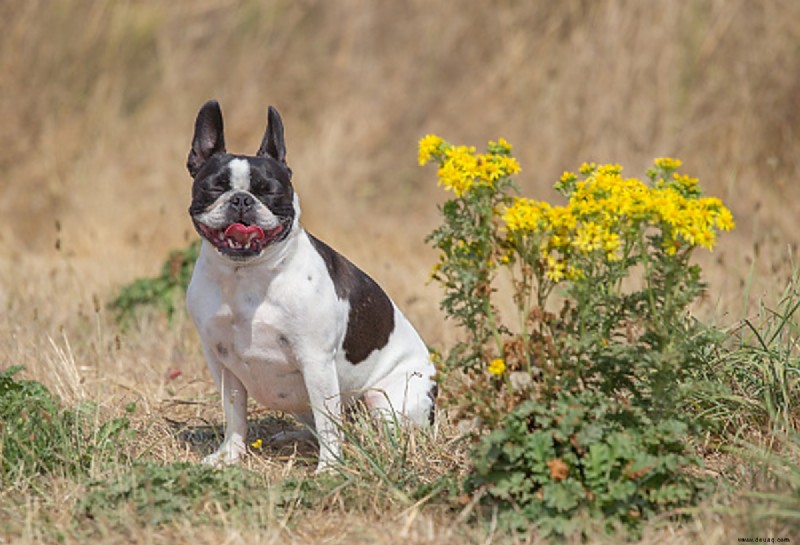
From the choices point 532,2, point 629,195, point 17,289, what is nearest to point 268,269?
point 629,195

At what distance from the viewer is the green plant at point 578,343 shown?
3566 millimetres

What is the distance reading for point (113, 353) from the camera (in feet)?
20.5

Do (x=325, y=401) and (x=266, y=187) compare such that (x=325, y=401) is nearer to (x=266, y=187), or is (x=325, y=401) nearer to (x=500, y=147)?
(x=266, y=187)

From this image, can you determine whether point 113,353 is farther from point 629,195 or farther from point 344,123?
point 344,123

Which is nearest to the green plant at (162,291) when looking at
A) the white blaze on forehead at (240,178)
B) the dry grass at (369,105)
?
the dry grass at (369,105)

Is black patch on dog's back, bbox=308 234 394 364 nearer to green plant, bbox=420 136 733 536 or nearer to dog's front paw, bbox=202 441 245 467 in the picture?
dog's front paw, bbox=202 441 245 467

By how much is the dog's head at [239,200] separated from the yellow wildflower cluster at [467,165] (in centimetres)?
96

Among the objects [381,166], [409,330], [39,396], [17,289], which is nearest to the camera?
[39,396]

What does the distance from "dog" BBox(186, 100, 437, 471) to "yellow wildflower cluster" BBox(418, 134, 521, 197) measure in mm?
972

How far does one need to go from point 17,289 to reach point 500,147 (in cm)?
478

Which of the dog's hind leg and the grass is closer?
the grass

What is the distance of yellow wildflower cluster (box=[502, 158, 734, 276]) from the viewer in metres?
3.49

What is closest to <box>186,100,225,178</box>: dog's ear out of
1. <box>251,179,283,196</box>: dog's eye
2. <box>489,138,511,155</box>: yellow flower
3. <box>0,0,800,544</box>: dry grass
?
<box>251,179,283,196</box>: dog's eye

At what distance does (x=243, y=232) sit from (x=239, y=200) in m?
0.13
